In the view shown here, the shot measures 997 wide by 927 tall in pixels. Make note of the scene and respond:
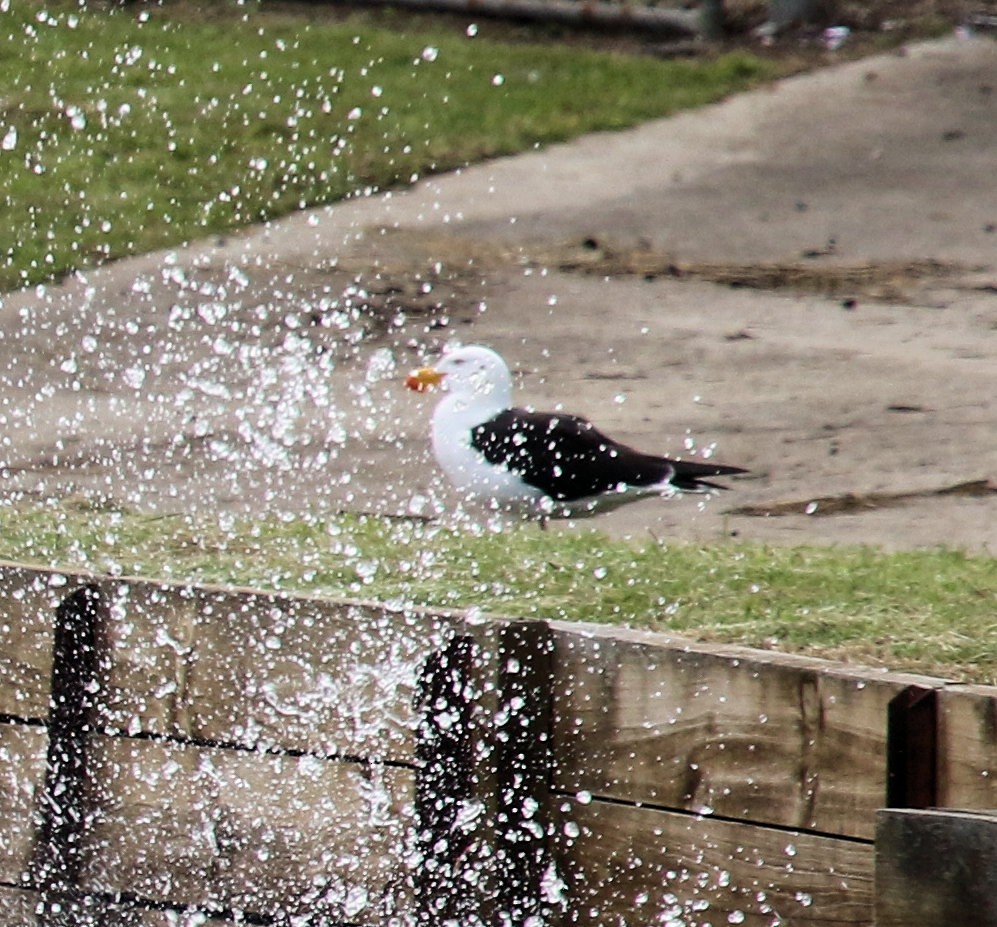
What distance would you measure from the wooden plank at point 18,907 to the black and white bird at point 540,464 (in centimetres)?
232

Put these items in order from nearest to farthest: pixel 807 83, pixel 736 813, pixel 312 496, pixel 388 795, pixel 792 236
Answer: pixel 736 813 → pixel 388 795 → pixel 312 496 → pixel 792 236 → pixel 807 83

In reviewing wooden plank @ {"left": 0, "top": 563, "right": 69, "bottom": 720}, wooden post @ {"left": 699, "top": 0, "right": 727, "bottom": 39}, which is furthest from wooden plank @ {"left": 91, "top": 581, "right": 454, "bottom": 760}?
wooden post @ {"left": 699, "top": 0, "right": 727, "bottom": 39}

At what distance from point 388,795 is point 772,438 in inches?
153

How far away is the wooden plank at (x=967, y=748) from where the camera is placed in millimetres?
3709

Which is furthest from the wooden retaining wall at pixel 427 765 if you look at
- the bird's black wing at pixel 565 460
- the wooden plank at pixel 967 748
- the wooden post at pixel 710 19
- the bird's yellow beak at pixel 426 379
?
the wooden post at pixel 710 19

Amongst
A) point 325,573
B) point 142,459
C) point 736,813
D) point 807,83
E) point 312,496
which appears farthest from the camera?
point 807,83

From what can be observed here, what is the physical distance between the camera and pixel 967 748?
373cm

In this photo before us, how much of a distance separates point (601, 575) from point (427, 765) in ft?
3.43

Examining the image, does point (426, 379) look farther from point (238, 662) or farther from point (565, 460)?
point (238, 662)

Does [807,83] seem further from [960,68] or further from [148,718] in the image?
[148,718]

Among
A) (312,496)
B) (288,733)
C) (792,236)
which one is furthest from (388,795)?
(792,236)

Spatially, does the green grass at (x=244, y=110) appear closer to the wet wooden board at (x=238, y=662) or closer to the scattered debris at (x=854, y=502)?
the scattered debris at (x=854, y=502)

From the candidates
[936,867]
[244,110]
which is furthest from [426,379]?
[244,110]

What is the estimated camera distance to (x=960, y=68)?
43.6 ft
